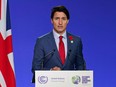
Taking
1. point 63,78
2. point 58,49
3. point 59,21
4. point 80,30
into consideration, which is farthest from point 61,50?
point 80,30

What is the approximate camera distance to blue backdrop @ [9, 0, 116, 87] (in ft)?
13.7

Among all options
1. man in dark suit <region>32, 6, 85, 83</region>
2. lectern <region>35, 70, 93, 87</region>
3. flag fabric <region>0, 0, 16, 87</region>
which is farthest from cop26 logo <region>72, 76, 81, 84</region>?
flag fabric <region>0, 0, 16, 87</region>

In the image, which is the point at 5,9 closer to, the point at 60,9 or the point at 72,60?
the point at 60,9

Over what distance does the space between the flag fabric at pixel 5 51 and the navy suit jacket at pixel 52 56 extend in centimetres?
36

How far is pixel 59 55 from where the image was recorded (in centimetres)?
300

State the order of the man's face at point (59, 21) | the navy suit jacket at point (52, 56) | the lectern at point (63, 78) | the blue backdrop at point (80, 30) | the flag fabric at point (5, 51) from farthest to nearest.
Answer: the blue backdrop at point (80, 30), the flag fabric at point (5, 51), the man's face at point (59, 21), the navy suit jacket at point (52, 56), the lectern at point (63, 78)

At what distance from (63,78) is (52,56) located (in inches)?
18.3

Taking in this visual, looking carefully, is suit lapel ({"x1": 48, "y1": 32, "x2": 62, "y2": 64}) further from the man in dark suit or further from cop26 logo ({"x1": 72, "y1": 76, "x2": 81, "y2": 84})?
cop26 logo ({"x1": 72, "y1": 76, "x2": 81, "y2": 84})

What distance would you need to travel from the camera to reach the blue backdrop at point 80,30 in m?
4.17

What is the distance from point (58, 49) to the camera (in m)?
3.06

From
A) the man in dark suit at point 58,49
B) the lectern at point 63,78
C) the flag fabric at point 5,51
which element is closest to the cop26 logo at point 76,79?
the lectern at point 63,78

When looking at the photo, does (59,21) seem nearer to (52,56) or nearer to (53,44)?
(53,44)

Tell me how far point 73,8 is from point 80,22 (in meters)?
0.21

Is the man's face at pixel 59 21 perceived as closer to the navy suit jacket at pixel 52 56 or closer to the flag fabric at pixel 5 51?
the navy suit jacket at pixel 52 56
